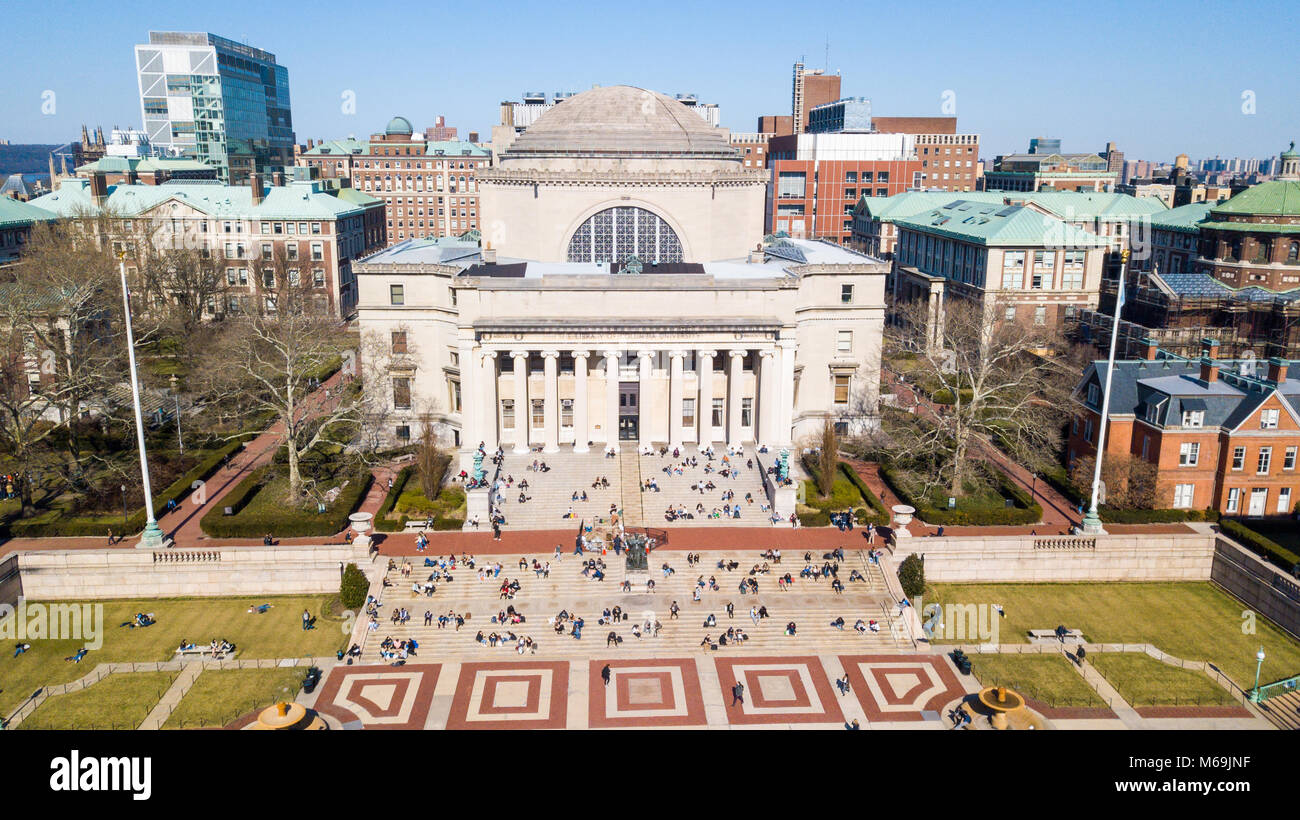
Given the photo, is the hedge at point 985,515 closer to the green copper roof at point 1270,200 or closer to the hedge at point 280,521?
the hedge at point 280,521

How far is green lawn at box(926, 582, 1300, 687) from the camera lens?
5106cm

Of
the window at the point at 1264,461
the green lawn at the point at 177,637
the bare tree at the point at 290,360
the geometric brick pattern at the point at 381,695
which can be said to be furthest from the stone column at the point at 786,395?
the green lawn at the point at 177,637

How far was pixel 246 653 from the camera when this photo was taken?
50.9 m

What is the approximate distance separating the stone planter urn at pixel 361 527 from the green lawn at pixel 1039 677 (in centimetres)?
3674

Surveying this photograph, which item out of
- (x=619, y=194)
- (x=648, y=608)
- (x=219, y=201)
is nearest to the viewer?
(x=648, y=608)

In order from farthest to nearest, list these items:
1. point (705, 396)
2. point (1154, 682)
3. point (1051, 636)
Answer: point (705, 396) < point (1051, 636) < point (1154, 682)

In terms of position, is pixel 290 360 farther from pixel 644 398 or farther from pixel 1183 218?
pixel 1183 218

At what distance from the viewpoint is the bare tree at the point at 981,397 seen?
68438 millimetres

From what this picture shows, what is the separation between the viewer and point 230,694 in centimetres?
4662

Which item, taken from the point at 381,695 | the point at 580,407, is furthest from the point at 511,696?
the point at 580,407

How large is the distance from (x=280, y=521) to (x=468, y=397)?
765 inches
